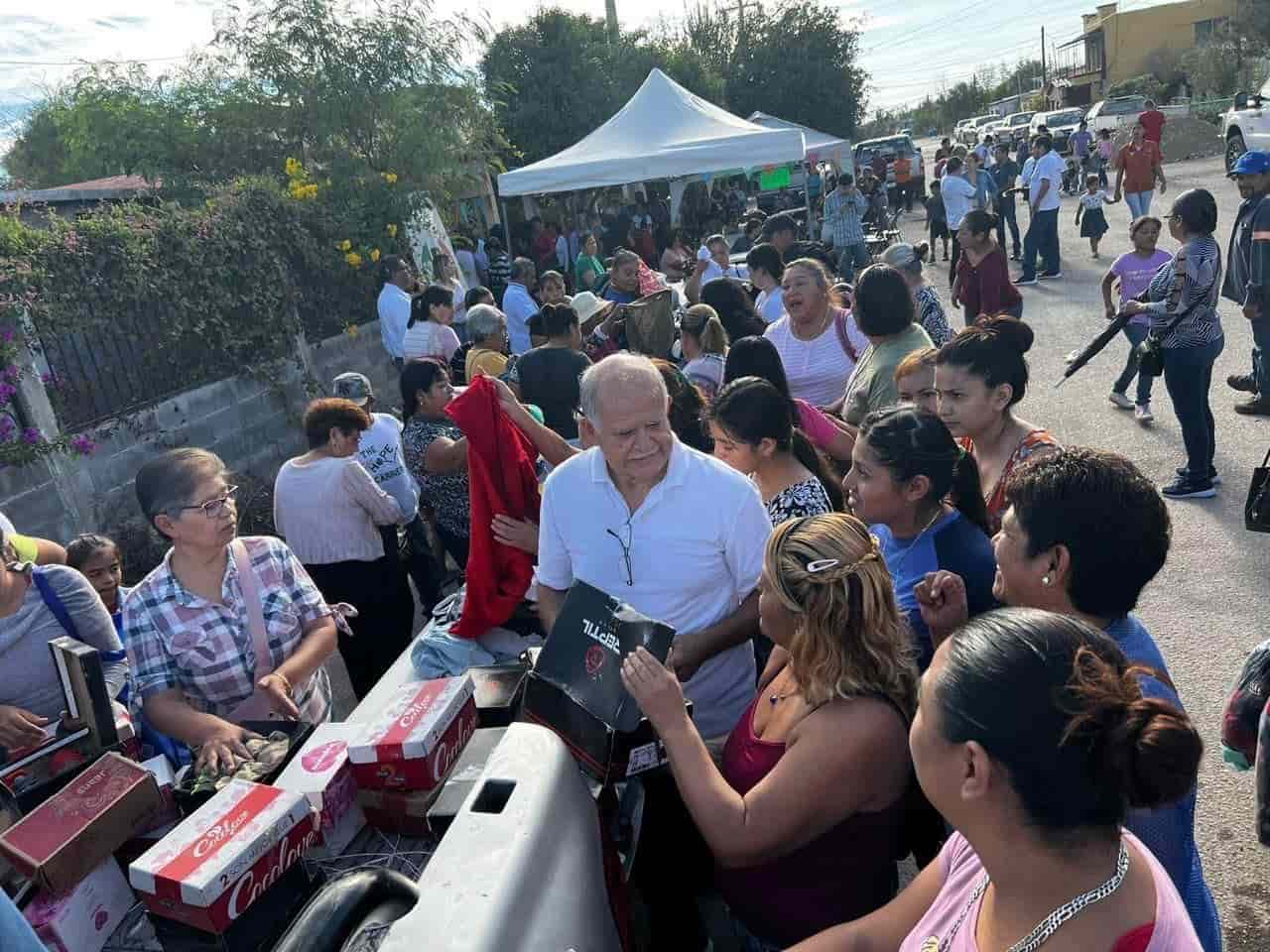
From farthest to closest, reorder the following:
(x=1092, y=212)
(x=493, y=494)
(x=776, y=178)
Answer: (x=776, y=178) < (x=1092, y=212) < (x=493, y=494)

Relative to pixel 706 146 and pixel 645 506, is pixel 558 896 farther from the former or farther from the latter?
pixel 706 146

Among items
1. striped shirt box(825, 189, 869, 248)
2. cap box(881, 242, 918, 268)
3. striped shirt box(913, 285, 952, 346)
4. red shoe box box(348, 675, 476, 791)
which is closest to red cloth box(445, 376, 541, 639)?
red shoe box box(348, 675, 476, 791)

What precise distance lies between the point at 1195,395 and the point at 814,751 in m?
4.77

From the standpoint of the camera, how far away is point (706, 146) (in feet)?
34.2

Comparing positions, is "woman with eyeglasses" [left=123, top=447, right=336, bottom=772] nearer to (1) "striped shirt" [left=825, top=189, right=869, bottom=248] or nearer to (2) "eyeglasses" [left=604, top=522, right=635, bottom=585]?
(2) "eyeglasses" [left=604, top=522, right=635, bottom=585]

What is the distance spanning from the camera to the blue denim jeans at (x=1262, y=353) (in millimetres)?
5699

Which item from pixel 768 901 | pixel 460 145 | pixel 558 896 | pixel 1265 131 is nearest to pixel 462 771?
pixel 558 896

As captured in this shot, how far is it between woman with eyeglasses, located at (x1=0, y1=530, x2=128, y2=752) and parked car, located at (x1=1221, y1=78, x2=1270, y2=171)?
59.0 feet

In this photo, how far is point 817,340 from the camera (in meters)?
5.09

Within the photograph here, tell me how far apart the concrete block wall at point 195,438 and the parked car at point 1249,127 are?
1509 centimetres

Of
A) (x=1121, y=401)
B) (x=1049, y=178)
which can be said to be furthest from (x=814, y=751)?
(x=1049, y=178)

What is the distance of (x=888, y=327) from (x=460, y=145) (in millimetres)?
9426

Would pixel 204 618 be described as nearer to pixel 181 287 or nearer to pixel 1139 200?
pixel 181 287

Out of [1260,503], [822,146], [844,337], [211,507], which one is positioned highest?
[822,146]
